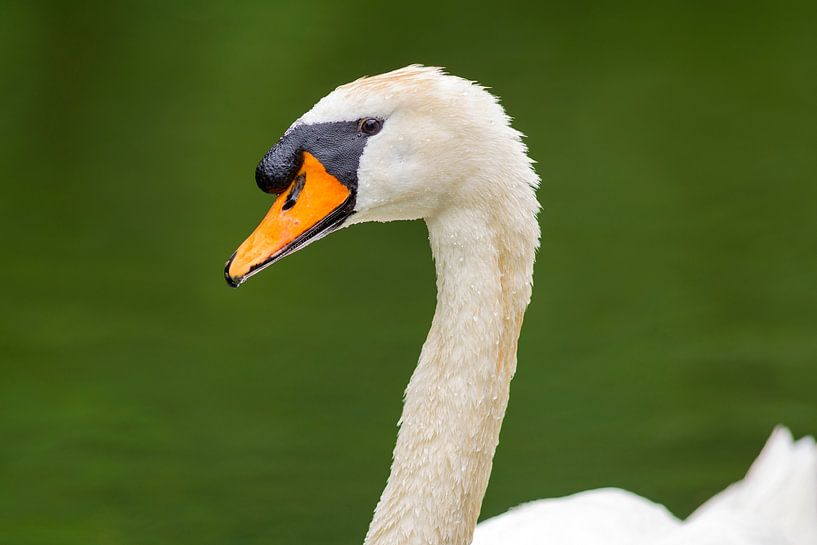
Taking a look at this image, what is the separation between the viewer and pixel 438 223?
3.09 metres

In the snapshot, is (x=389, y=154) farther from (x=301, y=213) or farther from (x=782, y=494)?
(x=782, y=494)

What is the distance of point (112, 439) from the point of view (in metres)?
5.69

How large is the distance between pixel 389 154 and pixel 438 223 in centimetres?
18

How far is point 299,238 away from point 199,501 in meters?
2.43

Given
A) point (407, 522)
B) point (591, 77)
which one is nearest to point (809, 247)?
point (591, 77)

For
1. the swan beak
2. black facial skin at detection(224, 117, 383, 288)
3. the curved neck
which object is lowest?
the curved neck

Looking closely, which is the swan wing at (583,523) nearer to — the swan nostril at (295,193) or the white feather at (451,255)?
the white feather at (451,255)

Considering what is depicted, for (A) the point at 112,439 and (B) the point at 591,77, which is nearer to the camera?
(A) the point at 112,439

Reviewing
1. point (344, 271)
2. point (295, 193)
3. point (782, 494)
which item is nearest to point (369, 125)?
point (295, 193)

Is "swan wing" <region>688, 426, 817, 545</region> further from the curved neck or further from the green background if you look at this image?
the curved neck

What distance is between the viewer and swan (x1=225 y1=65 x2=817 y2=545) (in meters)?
3.01

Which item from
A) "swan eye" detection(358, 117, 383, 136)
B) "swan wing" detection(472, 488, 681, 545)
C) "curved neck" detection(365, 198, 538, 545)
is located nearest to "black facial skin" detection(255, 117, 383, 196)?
"swan eye" detection(358, 117, 383, 136)

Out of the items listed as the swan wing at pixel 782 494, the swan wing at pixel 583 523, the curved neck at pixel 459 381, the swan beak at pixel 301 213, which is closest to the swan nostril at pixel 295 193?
the swan beak at pixel 301 213

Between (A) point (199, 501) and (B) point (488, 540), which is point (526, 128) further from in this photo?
(B) point (488, 540)
